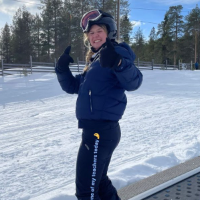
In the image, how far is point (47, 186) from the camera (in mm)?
2893

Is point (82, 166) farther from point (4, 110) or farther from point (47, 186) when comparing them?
point (4, 110)

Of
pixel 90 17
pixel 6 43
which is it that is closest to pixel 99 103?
pixel 90 17

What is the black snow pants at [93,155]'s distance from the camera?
182cm

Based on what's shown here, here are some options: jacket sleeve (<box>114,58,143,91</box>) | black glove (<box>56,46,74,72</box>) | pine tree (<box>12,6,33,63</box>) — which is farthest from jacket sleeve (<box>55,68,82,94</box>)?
pine tree (<box>12,6,33,63</box>)

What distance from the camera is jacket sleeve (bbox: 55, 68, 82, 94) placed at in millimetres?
2149

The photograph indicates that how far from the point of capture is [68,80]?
2.17 meters

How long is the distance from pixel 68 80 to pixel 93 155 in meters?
0.69

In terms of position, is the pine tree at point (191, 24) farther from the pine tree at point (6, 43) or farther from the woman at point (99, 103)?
the woman at point (99, 103)

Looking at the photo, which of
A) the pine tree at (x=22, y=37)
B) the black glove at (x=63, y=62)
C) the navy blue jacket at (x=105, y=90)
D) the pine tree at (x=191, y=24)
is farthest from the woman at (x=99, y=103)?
the pine tree at (x=191, y=24)

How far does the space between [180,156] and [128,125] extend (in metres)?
1.92

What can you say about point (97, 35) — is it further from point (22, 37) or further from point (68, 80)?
point (22, 37)

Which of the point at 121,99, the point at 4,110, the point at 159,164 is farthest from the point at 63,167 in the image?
the point at 4,110

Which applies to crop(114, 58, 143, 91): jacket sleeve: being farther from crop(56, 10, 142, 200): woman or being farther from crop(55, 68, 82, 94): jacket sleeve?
crop(55, 68, 82, 94): jacket sleeve

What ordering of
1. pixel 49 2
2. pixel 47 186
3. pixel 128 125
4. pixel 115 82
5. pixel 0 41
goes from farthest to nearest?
pixel 0 41 → pixel 49 2 → pixel 128 125 → pixel 47 186 → pixel 115 82
